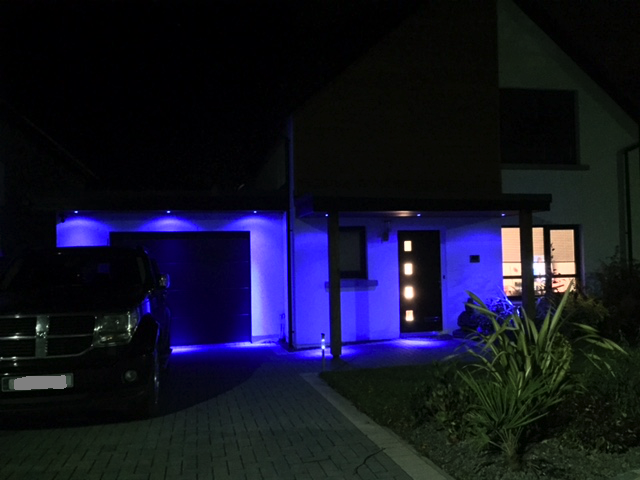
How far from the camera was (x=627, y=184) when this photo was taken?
45.2 ft

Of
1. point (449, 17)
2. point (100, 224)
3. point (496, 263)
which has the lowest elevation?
point (496, 263)

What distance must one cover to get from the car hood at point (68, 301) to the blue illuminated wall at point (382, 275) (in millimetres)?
4977

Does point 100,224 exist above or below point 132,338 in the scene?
above

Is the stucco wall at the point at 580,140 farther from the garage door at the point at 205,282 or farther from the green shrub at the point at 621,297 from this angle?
the garage door at the point at 205,282

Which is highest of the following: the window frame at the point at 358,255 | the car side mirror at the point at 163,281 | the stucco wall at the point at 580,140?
the stucco wall at the point at 580,140

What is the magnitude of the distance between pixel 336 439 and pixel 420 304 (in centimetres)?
720

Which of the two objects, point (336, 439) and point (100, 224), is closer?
point (336, 439)

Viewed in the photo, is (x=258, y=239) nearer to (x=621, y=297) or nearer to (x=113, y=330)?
(x=113, y=330)

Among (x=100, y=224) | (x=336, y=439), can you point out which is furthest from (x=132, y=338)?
(x=100, y=224)

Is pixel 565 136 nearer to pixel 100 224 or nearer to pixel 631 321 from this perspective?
pixel 631 321

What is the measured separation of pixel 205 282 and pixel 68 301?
5798 millimetres

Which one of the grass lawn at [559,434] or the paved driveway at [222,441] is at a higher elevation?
the grass lawn at [559,434]

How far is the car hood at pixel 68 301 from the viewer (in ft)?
21.6

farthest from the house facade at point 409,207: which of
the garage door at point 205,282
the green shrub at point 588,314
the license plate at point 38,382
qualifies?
the license plate at point 38,382
